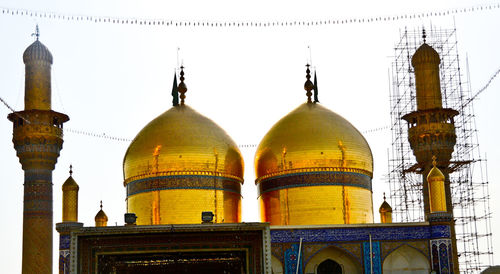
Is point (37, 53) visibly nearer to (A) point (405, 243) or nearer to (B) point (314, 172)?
(B) point (314, 172)

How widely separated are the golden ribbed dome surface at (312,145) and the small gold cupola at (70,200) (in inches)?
164

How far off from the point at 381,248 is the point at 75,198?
6185 millimetres

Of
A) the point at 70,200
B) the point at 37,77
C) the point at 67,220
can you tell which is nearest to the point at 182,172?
the point at 70,200

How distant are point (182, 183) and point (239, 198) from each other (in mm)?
1411

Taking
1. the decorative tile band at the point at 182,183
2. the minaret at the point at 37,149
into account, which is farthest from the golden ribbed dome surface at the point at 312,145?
the minaret at the point at 37,149

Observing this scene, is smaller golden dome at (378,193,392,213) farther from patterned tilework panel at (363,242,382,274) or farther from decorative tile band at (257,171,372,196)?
patterned tilework panel at (363,242,382,274)

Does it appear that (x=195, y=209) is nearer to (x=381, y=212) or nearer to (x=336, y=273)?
(x=336, y=273)

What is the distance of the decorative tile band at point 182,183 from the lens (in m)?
20.9

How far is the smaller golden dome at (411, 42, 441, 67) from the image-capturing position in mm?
23109

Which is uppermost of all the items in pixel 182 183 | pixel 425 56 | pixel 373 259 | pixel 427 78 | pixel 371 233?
pixel 425 56

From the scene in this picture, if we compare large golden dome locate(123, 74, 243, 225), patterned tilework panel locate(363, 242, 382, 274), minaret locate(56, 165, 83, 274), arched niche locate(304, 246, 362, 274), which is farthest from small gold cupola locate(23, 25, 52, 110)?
patterned tilework panel locate(363, 242, 382, 274)

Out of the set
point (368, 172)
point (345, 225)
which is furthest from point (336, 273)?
point (368, 172)

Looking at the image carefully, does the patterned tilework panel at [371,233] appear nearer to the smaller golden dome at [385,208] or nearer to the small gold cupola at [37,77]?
the smaller golden dome at [385,208]

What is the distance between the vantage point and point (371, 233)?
64.2 ft
